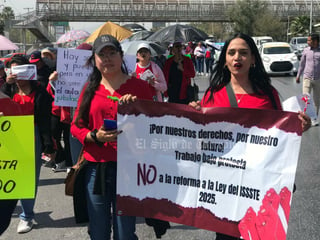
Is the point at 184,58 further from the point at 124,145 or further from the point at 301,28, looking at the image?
the point at 301,28

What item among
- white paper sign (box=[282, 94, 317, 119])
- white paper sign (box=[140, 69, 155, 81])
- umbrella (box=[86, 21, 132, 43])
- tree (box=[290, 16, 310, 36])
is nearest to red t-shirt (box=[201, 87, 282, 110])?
white paper sign (box=[282, 94, 317, 119])

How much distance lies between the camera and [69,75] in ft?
17.5

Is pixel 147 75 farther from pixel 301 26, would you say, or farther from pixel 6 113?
pixel 301 26

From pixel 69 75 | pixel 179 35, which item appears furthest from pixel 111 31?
pixel 69 75

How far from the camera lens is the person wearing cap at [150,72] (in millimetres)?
6020

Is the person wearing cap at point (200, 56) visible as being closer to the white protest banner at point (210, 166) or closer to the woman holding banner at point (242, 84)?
the woman holding banner at point (242, 84)

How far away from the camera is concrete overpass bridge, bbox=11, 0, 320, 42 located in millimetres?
72250

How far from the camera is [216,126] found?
2619 millimetres

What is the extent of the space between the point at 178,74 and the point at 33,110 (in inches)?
128

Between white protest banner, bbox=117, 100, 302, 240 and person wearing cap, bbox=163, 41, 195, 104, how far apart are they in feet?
14.1

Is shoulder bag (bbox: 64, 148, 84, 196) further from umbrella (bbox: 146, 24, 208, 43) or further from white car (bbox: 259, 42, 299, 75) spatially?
white car (bbox: 259, 42, 299, 75)

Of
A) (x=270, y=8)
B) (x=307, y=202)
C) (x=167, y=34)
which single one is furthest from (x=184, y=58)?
(x=270, y=8)

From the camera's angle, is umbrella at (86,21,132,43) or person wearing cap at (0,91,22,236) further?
umbrella at (86,21,132,43)

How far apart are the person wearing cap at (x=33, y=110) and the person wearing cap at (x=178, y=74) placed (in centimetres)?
296
